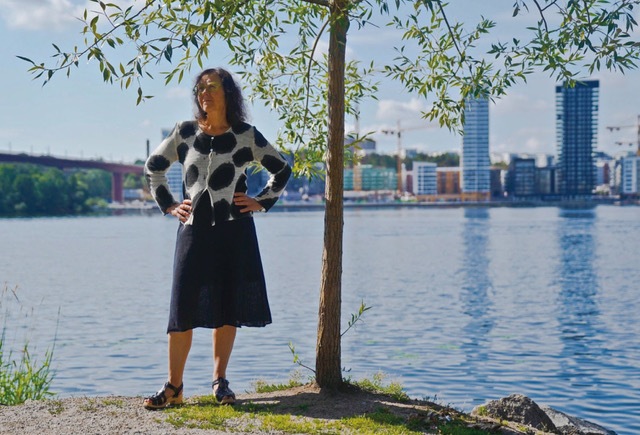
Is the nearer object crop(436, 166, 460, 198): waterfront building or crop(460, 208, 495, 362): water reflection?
crop(460, 208, 495, 362): water reflection

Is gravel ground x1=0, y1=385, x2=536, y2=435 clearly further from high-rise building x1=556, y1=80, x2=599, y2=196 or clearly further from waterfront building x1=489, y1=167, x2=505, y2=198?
waterfront building x1=489, y1=167, x2=505, y2=198

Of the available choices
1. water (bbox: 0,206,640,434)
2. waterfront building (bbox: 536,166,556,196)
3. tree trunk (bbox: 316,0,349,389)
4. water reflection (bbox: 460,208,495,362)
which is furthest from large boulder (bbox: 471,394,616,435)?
waterfront building (bbox: 536,166,556,196)

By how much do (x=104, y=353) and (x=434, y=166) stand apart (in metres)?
179

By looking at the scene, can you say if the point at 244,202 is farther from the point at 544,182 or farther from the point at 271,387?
the point at 544,182

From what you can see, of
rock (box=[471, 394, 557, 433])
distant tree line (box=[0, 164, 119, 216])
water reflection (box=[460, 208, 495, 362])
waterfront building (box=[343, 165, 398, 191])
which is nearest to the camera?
rock (box=[471, 394, 557, 433])

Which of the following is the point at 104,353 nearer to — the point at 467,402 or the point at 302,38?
the point at 467,402

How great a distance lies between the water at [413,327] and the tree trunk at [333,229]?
2061 millimetres

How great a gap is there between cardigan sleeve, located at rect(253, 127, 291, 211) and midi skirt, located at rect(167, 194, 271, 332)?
7.4 inches

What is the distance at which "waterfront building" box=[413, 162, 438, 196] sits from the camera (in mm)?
189375

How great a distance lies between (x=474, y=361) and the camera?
13.6 meters

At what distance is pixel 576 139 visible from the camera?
19325cm

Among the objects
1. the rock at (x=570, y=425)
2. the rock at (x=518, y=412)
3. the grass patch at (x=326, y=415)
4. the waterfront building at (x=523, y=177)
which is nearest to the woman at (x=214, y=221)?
the grass patch at (x=326, y=415)

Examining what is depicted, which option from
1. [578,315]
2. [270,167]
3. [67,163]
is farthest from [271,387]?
[67,163]

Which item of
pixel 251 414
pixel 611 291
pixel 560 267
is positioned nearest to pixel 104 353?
pixel 251 414
